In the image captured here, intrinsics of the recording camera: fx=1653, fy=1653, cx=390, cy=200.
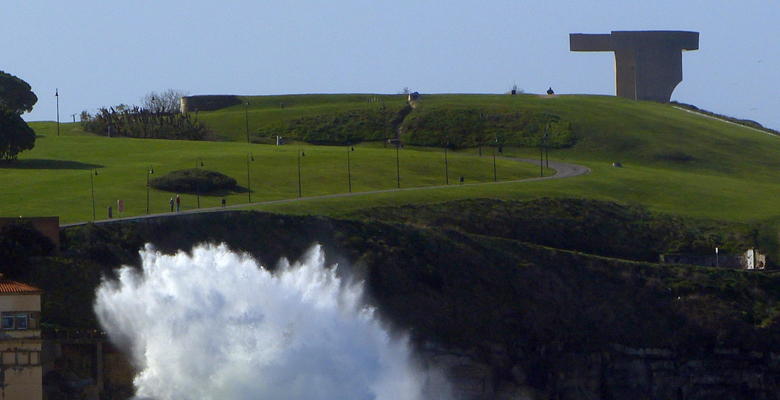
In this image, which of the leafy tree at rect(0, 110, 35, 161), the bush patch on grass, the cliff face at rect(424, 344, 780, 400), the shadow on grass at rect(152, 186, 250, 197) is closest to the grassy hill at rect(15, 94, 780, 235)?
the bush patch on grass

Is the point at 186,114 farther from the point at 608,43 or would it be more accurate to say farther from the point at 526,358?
the point at 526,358

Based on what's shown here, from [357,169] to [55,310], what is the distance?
55.6 meters

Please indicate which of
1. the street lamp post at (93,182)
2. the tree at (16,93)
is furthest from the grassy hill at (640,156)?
the tree at (16,93)

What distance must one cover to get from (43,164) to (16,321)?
201 feet

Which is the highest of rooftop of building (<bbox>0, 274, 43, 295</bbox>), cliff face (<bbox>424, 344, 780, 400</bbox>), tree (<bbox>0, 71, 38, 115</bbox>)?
tree (<bbox>0, 71, 38, 115</bbox>)

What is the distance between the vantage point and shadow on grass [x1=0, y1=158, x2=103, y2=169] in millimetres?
123250

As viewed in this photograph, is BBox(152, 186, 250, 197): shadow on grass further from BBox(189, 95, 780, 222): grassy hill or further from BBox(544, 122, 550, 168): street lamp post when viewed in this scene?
BBox(544, 122, 550, 168): street lamp post

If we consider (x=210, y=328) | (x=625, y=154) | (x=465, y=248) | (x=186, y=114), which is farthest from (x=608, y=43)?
(x=210, y=328)

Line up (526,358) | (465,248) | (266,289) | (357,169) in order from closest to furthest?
(266,289) < (526,358) < (465,248) < (357,169)

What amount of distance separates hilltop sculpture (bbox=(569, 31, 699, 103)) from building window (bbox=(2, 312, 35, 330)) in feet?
407

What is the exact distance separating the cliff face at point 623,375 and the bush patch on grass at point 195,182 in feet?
104

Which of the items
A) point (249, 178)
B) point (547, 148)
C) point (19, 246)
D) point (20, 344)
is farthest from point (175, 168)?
point (20, 344)

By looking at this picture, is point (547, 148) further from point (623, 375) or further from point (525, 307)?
point (623, 375)

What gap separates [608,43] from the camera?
601 ft
